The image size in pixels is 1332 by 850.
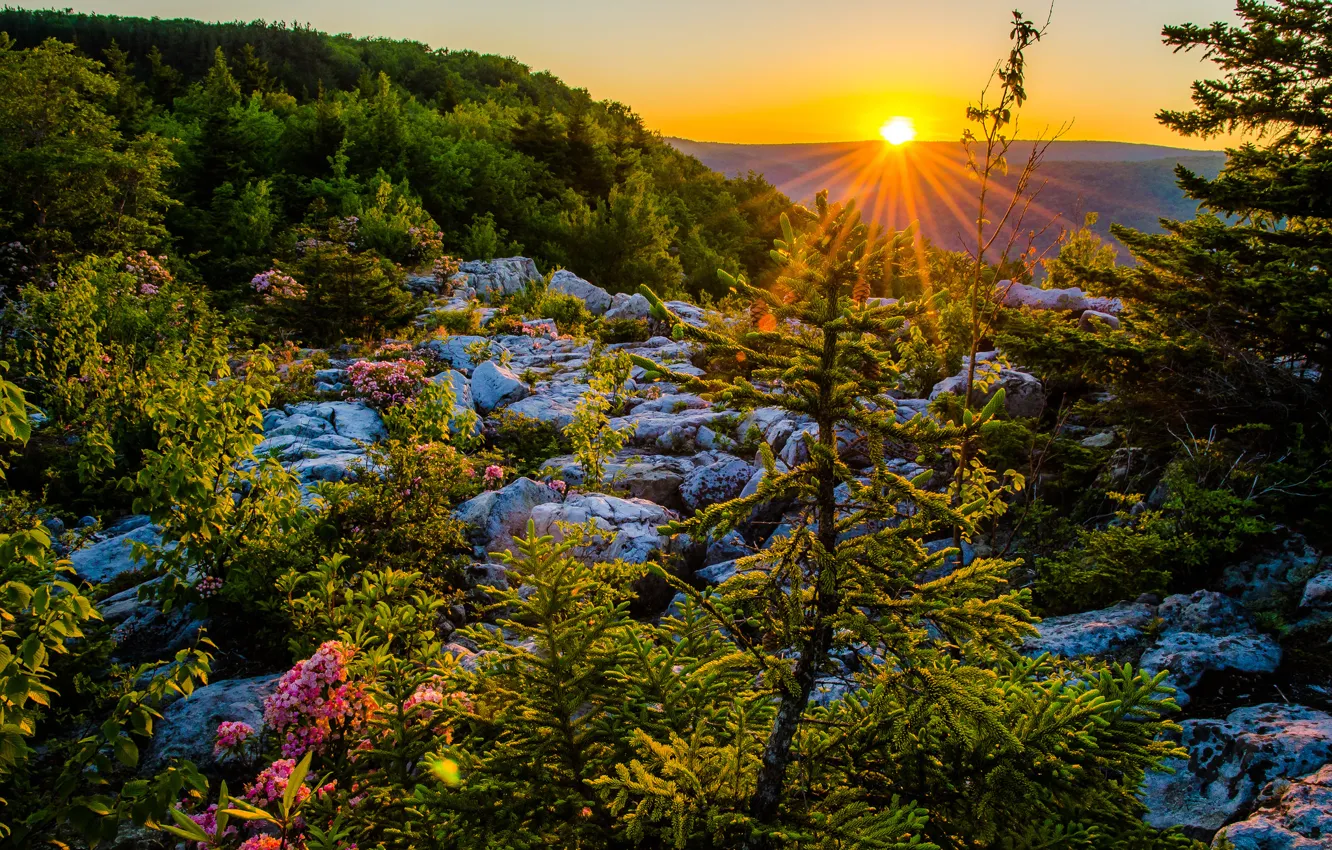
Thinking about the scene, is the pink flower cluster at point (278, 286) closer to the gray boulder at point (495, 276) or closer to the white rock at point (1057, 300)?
the gray boulder at point (495, 276)

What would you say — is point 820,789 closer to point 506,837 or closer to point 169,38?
point 506,837

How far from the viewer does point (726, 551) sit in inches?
287

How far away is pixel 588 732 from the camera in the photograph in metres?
2.39

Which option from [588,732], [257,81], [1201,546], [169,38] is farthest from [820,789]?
[169,38]

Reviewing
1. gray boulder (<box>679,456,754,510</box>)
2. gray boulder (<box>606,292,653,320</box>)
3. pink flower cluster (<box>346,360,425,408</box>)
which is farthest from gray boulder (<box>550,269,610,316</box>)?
gray boulder (<box>679,456,754,510</box>)

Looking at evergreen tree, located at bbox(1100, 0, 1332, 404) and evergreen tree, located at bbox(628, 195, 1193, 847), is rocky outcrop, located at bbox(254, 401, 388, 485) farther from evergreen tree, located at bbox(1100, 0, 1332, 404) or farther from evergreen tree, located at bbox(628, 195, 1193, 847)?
evergreen tree, located at bbox(1100, 0, 1332, 404)

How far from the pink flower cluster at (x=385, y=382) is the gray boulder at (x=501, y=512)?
4.43 m

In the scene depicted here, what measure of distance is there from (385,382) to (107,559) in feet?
16.8

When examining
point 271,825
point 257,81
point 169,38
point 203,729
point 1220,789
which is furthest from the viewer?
point 169,38

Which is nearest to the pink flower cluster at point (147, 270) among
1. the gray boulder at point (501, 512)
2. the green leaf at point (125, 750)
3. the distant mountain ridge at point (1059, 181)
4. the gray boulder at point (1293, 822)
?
the gray boulder at point (501, 512)

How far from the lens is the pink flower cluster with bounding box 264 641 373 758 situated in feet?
10.3

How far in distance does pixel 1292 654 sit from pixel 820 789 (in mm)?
4304

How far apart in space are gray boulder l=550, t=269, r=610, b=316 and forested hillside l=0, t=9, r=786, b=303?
141 inches

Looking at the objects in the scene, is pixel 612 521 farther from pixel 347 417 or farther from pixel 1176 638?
pixel 347 417
